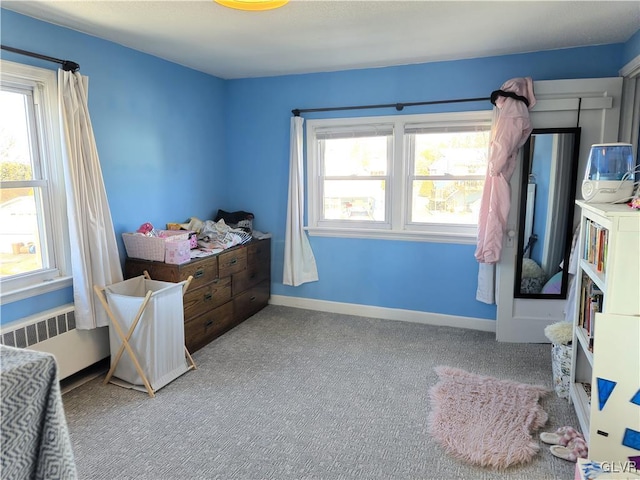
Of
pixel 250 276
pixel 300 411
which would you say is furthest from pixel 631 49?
pixel 250 276

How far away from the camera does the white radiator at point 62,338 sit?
248 centimetres

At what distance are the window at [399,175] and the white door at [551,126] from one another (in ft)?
1.20

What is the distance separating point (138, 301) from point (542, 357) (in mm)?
2997

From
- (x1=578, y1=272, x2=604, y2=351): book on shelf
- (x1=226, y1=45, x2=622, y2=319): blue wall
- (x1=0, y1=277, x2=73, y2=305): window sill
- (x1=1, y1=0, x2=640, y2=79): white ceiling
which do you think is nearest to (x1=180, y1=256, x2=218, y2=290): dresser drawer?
(x1=0, y1=277, x2=73, y2=305): window sill

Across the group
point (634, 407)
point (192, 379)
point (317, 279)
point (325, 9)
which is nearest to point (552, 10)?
point (325, 9)

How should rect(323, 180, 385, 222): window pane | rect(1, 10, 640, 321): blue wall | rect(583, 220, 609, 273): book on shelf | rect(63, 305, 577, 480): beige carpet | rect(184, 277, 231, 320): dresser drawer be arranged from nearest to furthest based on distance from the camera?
1. rect(63, 305, 577, 480): beige carpet
2. rect(583, 220, 609, 273): book on shelf
3. rect(1, 10, 640, 321): blue wall
4. rect(184, 277, 231, 320): dresser drawer
5. rect(323, 180, 385, 222): window pane

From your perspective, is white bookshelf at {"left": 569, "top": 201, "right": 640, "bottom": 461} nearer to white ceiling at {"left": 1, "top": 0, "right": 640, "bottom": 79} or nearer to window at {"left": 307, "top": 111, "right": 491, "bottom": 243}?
white ceiling at {"left": 1, "top": 0, "right": 640, "bottom": 79}

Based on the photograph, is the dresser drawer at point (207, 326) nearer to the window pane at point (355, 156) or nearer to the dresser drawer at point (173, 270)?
the dresser drawer at point (173, 270)

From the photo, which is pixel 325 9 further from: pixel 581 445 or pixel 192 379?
pixel 581 445

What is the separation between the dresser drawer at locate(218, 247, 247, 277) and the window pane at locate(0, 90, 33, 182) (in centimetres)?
150

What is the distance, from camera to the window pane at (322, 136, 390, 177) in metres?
3.97

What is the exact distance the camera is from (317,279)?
4.32m

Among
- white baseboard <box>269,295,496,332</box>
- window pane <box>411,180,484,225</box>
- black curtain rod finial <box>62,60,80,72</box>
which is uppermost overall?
black curtain rod finial <box>62,60,80,72</box>

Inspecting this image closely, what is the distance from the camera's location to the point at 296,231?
418 cm
